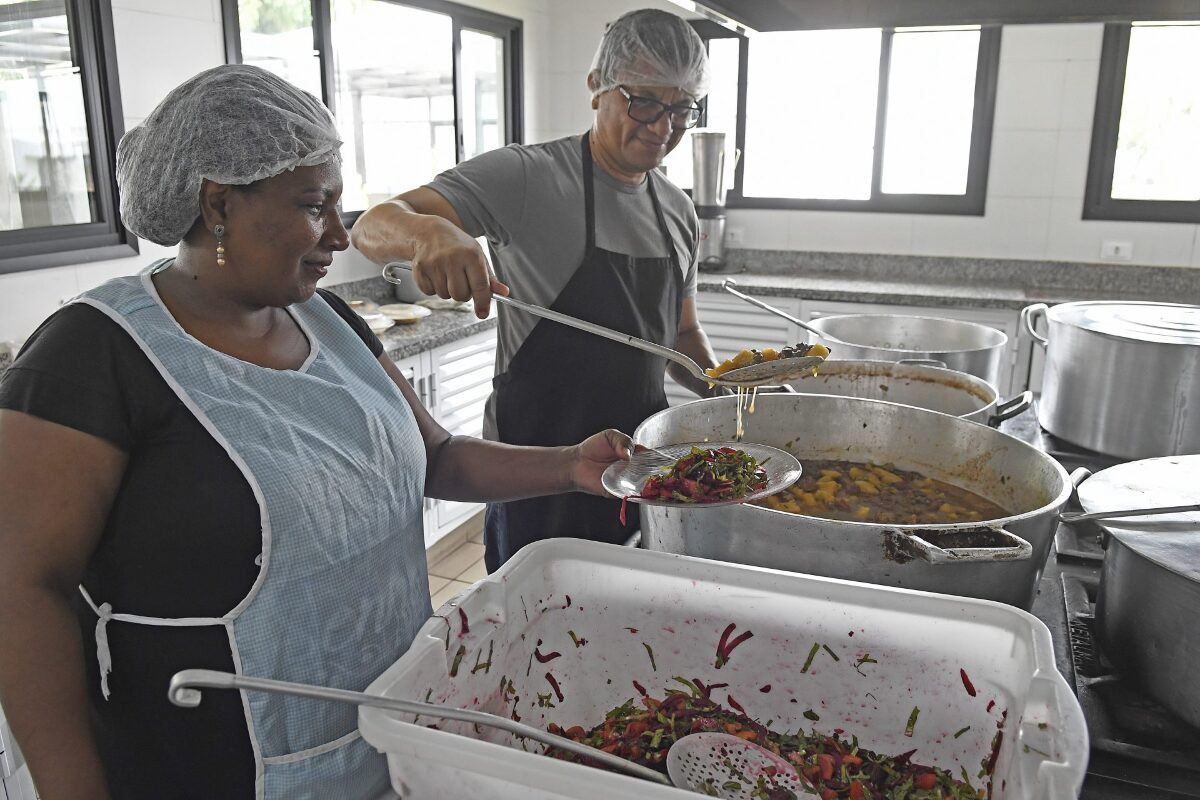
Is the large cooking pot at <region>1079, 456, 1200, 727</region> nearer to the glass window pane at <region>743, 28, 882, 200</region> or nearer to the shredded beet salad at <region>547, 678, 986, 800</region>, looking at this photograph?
the shredded beet salad at <region>547, 678, 986, 800</region>

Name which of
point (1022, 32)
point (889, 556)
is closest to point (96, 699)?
point (889, 556)

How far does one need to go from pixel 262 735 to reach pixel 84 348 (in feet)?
1.62

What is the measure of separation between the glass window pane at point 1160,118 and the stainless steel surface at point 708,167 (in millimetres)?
1830

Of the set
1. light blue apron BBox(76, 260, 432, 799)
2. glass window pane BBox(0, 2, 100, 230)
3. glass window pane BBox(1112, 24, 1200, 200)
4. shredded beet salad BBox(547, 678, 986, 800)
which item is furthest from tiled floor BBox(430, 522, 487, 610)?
glass window pane BBox(1112, 24, 1200, 200)

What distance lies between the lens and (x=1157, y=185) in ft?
13.3

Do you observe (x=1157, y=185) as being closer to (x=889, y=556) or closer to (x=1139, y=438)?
(x=1139, y=438)

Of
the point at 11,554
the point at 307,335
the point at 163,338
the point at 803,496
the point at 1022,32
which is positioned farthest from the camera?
the point at 1022,32

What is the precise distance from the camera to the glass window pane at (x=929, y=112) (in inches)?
167

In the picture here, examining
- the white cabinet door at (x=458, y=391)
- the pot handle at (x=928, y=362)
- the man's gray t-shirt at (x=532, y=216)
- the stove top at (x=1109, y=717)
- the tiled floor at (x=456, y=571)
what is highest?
the man's gray t-shirt at (x=532, y=216)

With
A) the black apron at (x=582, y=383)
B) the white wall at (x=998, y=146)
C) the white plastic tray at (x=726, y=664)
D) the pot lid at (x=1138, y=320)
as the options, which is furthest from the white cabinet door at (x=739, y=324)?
the white plastic tray at (x=726, y=664)

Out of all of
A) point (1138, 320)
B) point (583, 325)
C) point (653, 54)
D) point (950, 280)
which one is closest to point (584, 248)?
point (653, 54)

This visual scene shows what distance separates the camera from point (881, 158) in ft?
14.6

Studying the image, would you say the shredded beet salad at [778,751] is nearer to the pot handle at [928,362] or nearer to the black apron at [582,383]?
the black apron at [582,383]

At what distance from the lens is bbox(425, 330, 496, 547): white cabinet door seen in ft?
11.2
